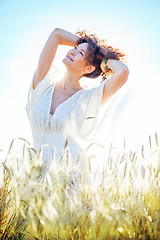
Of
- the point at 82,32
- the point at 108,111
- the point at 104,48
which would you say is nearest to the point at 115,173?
the point at 108,111

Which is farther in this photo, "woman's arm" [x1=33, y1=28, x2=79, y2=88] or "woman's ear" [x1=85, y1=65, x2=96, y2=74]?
"woman's ear" [x1=85, y1=65, x2=96, y2=74]

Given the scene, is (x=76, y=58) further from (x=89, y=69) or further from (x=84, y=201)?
(x=84, y=201)

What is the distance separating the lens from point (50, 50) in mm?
2674

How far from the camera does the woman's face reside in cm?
263

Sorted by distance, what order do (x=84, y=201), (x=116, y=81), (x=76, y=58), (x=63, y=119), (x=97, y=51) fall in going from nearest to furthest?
(x=84, y=201)
(x=63, y=119)
(x=116, y=81)
(x=76, y=58)
(x=97, y=51)

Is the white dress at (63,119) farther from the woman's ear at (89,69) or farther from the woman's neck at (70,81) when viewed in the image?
the woman's ear at (89,69)

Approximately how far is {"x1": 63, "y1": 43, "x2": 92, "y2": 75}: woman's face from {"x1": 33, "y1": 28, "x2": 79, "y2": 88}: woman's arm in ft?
0.60

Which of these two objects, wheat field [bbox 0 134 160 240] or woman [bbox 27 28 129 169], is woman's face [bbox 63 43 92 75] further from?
wheat field [bbox 0 134 160 240]

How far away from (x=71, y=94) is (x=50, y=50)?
20.7 inches

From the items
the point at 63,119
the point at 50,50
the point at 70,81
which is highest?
the point at 50,50

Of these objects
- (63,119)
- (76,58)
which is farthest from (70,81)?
(63,119)

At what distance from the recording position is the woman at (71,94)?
2289 millimetres

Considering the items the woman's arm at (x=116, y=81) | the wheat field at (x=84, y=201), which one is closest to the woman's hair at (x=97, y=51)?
the woman's arm at (x=116, y=81)

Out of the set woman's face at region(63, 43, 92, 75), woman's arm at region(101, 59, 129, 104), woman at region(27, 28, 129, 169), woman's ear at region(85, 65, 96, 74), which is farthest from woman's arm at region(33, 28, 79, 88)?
woman's arm at region(101, 59, 129, 104)
